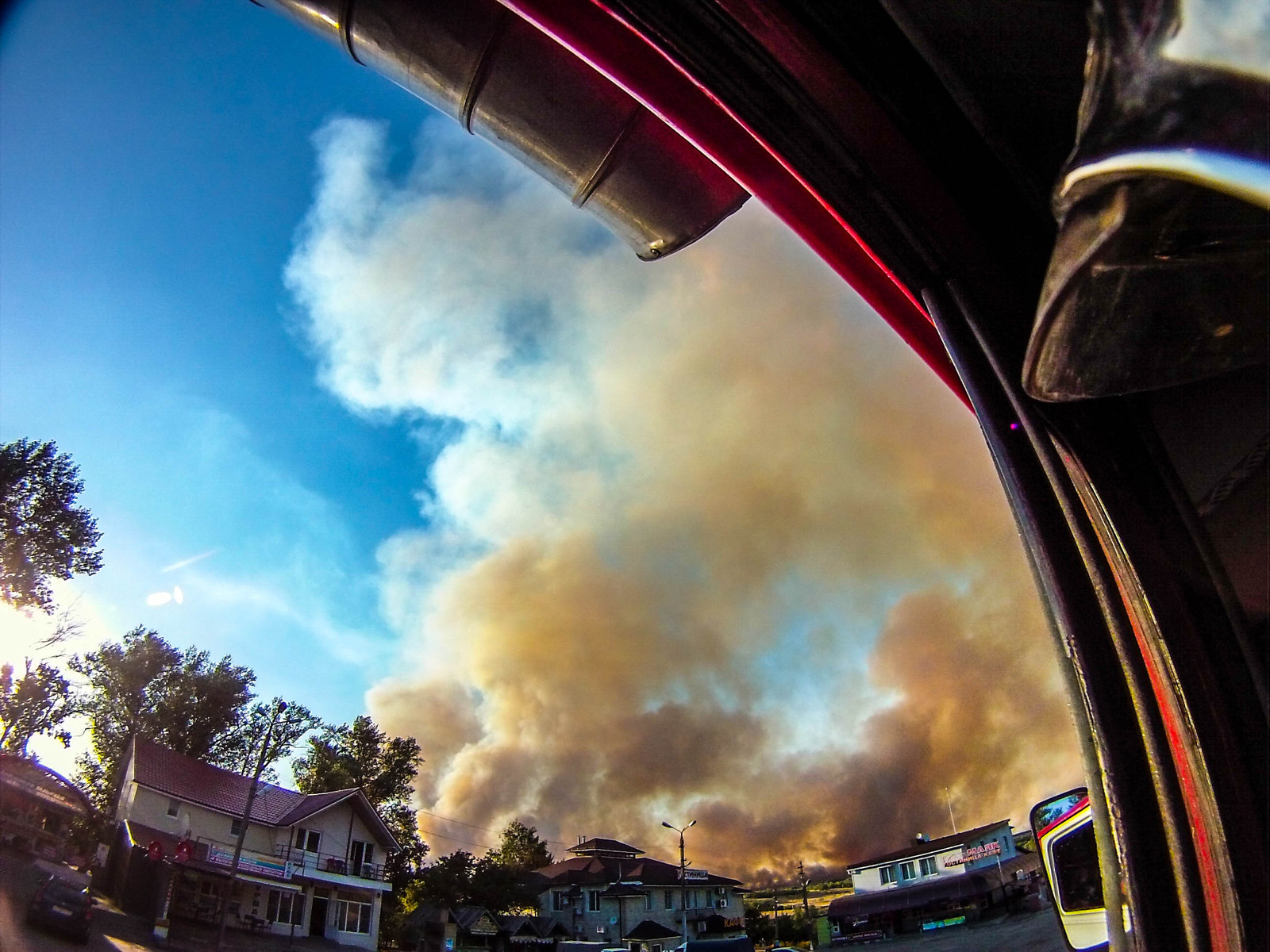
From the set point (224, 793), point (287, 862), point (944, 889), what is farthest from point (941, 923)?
point (224, 793)

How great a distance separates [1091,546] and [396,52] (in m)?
2.33

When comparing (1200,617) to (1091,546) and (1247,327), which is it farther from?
(1247,327)

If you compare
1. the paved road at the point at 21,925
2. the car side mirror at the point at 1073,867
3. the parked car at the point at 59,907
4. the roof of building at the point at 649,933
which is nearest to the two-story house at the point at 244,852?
the paved road at the point at 21,925

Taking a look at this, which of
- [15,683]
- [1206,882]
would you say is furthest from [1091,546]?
[15,683]

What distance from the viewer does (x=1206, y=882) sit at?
1.02 meters

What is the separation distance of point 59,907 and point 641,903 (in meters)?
30.1

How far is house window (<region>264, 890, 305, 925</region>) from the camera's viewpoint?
18938 millimetres

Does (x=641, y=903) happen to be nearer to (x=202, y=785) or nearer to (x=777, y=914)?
(x=777, y=914)

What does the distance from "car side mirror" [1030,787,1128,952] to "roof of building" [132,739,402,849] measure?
80.8ft

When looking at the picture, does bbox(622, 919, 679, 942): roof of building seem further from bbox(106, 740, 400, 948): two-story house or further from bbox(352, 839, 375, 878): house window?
bbox(352, 839, 375, 878): house window

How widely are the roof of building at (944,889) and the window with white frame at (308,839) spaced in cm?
2836

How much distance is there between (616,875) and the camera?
35.7m

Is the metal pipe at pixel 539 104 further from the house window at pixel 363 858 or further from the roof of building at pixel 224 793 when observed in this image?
the house window at pixel 363 858

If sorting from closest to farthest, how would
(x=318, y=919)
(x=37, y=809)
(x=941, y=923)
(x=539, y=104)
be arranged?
(x=539, y=104), (x=37, y=809), (x=318, y=919), (x=941, y=923)
